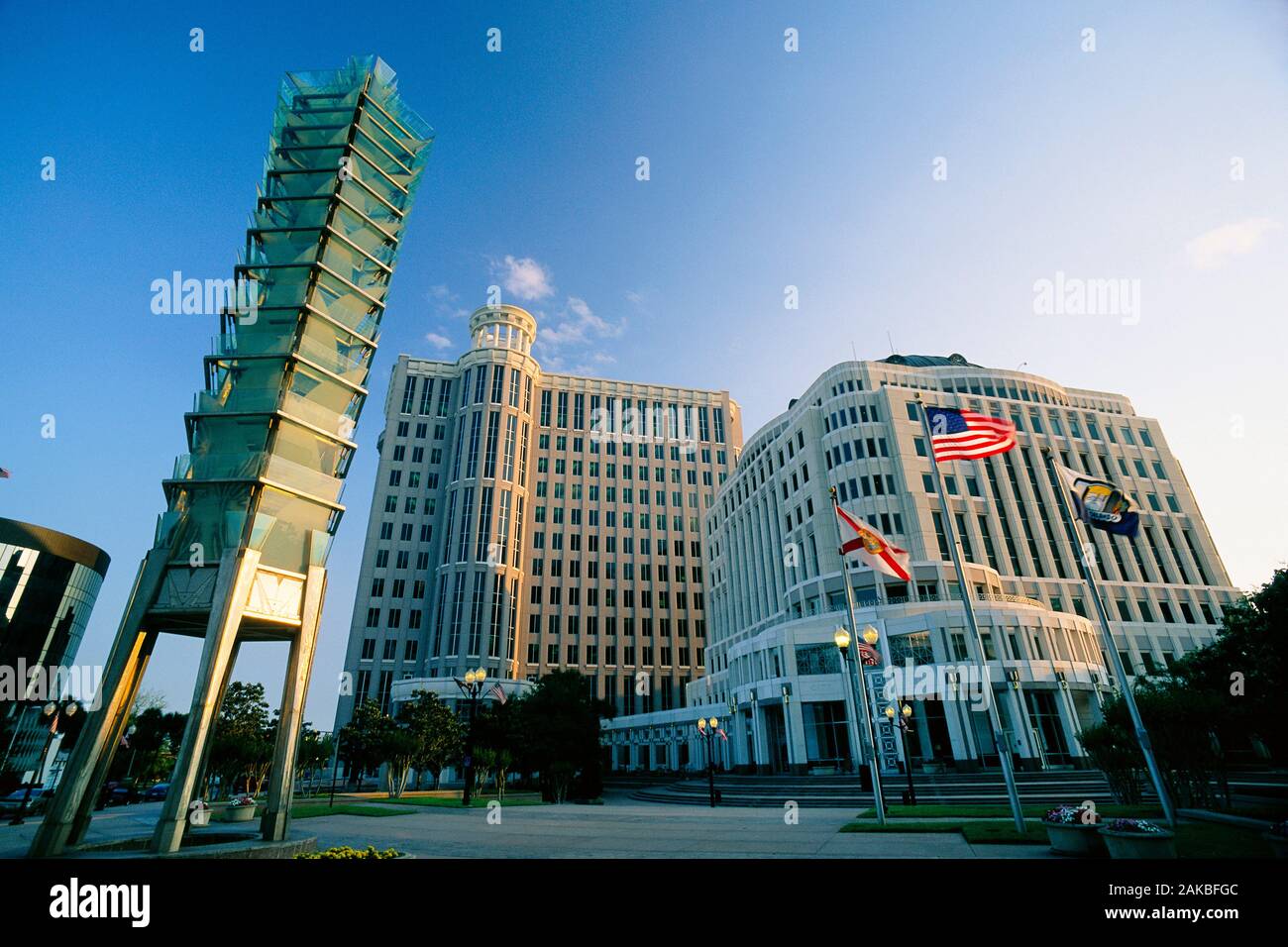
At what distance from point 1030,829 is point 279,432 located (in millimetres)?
23348

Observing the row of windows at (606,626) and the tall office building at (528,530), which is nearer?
the tall office building at (528,530)

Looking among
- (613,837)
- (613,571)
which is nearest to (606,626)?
(613,571)

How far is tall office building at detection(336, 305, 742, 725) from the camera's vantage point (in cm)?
7581

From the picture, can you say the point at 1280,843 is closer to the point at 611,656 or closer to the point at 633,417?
the point at 611,656

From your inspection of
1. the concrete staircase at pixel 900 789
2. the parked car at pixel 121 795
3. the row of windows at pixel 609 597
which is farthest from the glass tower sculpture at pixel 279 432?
the row of windows at pixel 609 597

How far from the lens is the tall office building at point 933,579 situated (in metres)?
42.2

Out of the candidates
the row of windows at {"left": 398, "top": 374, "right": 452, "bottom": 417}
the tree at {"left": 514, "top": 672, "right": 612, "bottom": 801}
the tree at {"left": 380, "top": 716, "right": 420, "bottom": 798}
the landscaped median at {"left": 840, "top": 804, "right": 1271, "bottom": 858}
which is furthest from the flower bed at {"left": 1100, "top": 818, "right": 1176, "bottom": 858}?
the row of windows at {"left": 398, "top": 374, "right": 452, "bottom": 417}

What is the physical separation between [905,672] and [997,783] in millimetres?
13414

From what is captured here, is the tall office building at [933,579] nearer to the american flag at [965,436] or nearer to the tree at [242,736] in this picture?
the american flag at [965,436]

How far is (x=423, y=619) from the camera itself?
7925 centimetres

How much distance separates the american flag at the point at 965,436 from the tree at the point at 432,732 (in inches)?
1444

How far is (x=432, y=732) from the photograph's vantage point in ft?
132

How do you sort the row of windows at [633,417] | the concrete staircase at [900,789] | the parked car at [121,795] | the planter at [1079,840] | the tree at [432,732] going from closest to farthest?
1. the planter at [1079,840]
2. the concrete staircase at [900,789]
3. the tree at [432,732]
4. the parked car at [121,795]
5. the row of windows at [633,417]
